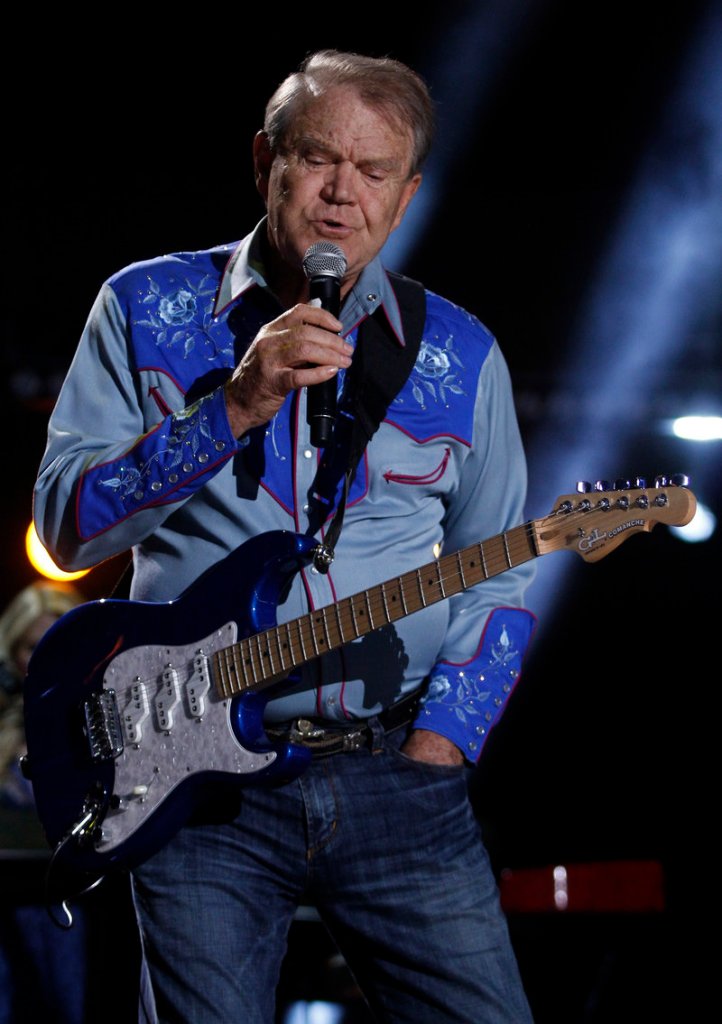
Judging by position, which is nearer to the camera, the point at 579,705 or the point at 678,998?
the point at 678,998

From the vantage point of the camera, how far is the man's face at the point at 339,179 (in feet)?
7.24

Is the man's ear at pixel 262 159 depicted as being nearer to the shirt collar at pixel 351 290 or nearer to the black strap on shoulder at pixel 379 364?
the shirt collar at pixel 351 290

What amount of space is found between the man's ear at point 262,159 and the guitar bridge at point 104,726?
1.01 metres

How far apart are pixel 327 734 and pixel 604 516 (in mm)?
641

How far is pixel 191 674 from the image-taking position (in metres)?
2.08

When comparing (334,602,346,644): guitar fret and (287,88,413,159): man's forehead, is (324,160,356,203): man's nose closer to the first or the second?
(287,88,413,159): man's forehead

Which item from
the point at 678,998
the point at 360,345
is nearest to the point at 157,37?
the point at 360,345

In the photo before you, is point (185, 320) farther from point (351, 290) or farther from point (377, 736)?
point (377, 736)

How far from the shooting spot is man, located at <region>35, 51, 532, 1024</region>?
2.02m

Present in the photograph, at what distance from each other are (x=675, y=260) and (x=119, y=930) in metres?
3.82

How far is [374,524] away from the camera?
223 centimetres

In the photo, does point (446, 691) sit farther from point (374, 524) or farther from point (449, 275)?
point (449, 275)

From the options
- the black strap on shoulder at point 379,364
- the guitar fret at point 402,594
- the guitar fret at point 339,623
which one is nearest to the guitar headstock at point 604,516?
the guitar fret at point 402,594

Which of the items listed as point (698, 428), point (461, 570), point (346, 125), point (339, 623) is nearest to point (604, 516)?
point (461, 570)
